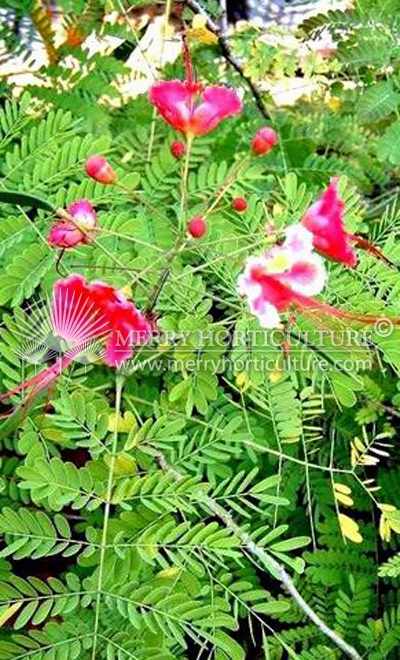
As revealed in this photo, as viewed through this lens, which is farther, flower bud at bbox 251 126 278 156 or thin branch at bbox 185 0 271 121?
thin branch at bbox 185 0 271 121

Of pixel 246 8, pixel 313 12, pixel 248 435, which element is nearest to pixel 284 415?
pixel 248 435

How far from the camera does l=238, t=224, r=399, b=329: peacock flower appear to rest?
61 cm

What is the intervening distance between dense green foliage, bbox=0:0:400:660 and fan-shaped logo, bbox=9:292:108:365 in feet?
0.04

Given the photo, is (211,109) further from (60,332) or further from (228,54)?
(228,54)

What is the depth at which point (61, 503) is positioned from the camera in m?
0.68

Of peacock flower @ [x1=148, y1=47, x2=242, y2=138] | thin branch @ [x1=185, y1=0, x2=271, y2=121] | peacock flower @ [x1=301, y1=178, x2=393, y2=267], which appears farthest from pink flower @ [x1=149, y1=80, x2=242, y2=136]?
thin branch @ [x1=185, y1=0, x2=271, y2=121]

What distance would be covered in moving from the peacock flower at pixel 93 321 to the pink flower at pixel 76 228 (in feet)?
0.11

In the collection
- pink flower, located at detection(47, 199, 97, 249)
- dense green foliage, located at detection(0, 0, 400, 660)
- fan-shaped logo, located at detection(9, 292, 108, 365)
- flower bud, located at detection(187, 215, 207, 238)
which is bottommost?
dense green foliage, located at detection(0, 0, 400, 660)

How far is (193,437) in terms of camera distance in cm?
81

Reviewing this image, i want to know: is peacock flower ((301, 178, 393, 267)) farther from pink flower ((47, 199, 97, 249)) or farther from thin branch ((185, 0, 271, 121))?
thin branch ((185, 0, 271, 121))

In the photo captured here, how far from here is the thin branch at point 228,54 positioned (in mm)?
1164

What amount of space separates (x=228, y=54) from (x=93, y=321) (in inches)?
26.5

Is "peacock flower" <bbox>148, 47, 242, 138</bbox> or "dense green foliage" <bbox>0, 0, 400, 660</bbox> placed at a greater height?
"peacock flower" <bbox>148, 47, 242, 138</bbox>

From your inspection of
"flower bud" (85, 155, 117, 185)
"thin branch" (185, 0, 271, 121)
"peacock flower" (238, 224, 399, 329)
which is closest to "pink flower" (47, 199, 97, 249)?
"flower bud" (85, 155, 117, 185)
